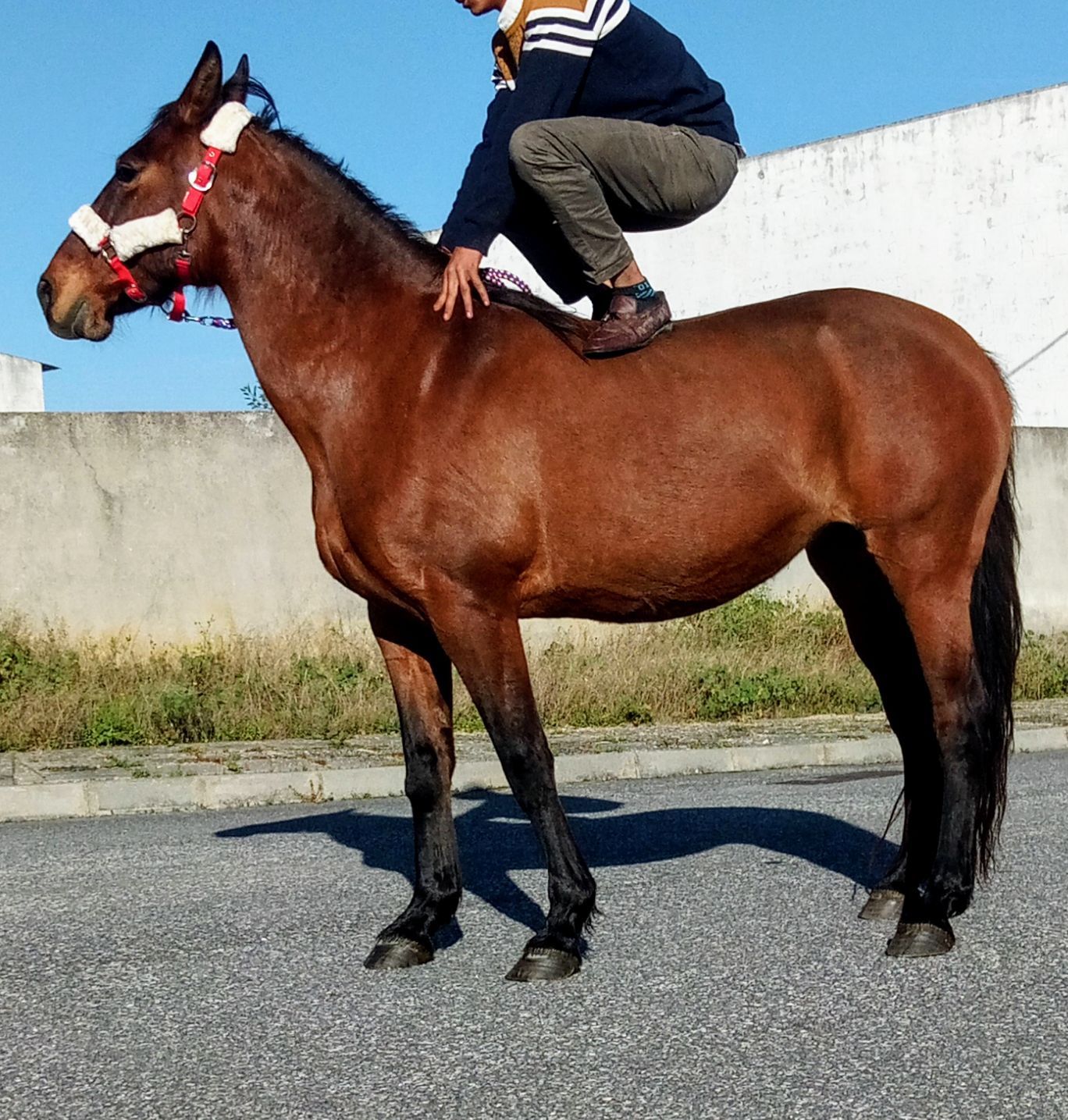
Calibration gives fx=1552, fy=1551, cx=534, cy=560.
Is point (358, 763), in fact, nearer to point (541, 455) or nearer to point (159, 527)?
point (159, 527)

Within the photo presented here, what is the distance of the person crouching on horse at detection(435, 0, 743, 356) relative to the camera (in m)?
5.33

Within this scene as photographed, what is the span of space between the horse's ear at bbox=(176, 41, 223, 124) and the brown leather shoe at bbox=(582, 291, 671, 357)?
1.59 meters

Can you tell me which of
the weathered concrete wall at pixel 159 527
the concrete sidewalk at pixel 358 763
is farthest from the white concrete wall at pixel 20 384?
the concrete sidewalk at pixel 358 763

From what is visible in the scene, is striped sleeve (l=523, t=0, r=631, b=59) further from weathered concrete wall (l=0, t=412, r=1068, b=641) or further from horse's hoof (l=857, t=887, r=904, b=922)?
weathered concrete wall (l=0, t=412, r=1068, b=641)

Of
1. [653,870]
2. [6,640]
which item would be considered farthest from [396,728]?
[653,870]

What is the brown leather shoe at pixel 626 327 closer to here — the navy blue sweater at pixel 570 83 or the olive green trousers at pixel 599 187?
the olive green trousers at pixel 599 187

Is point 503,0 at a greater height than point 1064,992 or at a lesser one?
greater

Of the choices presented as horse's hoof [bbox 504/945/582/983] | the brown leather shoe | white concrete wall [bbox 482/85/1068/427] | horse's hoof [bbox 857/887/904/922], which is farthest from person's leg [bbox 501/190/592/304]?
white concrete wall [bbox 482/85/1068/427]

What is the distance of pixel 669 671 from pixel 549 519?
882 centimetres

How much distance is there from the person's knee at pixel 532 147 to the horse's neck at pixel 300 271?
20.5 inches

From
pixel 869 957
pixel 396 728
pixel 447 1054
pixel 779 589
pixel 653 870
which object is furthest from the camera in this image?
pixel 779 589

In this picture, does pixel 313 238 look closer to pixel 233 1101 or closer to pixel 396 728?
pixel 233 1101

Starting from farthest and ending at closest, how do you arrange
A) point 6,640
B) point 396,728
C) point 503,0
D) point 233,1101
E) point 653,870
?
point 6,640, point 396,728, point 653,870, point 503,0, point 233,1101

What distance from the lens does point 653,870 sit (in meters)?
6.66
